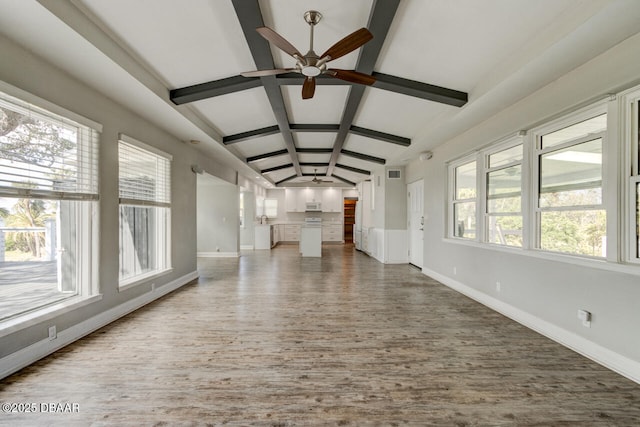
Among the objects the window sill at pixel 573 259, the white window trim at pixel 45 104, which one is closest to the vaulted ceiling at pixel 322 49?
the white window trim at pixel 45 104

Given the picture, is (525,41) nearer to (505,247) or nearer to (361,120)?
(505,247)

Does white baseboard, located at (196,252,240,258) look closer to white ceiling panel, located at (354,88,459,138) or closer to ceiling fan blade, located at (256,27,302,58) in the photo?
white ceiling panel, located at (354,88,459,138)

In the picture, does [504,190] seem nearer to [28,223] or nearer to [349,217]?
[28,223]

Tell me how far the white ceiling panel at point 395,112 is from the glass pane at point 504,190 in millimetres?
1002

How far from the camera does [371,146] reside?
5.78 meters

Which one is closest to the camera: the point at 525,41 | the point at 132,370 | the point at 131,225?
the point at 132,370

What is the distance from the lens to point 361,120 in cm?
454

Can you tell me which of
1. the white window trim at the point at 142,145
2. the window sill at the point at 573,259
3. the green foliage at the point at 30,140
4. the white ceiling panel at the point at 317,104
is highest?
the white ceiling panel at the point at 317,104

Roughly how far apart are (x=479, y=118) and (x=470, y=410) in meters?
3.27

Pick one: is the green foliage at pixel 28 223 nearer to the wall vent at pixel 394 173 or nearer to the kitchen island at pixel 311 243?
the kitchen island at pixel 311 243

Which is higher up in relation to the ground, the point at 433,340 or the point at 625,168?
the point at 625,168

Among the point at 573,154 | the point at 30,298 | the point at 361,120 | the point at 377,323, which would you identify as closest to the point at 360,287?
the point at 377,323

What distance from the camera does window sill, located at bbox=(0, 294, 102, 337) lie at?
199cm

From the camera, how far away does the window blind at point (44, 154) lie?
6.65ft
